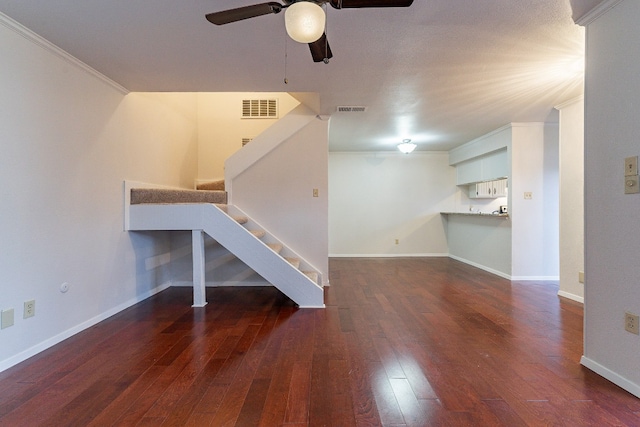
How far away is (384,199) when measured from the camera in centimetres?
668

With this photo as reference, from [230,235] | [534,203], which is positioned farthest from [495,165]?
[230,235]

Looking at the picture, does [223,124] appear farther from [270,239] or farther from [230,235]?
[230,235]

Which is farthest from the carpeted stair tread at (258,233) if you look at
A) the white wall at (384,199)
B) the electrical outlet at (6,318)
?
the white wall at (384,199)

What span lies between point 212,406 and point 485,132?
513 centimetres

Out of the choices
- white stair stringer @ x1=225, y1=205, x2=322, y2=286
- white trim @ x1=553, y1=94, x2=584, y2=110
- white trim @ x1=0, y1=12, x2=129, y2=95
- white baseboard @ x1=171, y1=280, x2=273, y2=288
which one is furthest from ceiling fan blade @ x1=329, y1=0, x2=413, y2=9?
white baseboard @ x1=171, y1=280, x2=273, y2=288

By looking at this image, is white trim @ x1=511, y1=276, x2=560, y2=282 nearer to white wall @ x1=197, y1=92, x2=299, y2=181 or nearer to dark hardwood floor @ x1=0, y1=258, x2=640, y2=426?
dark hardwood floor @ x1=0, y1=258, x2=640, y2=426

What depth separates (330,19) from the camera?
1980mm

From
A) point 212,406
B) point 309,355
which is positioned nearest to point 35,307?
point 212,406

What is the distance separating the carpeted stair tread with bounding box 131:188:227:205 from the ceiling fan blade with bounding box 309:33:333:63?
2.38 metres

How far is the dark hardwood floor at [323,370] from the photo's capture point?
5.06 feet

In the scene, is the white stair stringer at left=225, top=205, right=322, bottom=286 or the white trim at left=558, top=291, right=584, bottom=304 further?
the white stair stringer at left=225, top=205, right=322, bottom=286

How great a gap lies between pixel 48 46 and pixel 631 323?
4.10 m

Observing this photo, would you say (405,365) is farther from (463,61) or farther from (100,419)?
(463,61)

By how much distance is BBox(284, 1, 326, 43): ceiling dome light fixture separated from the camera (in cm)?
141
